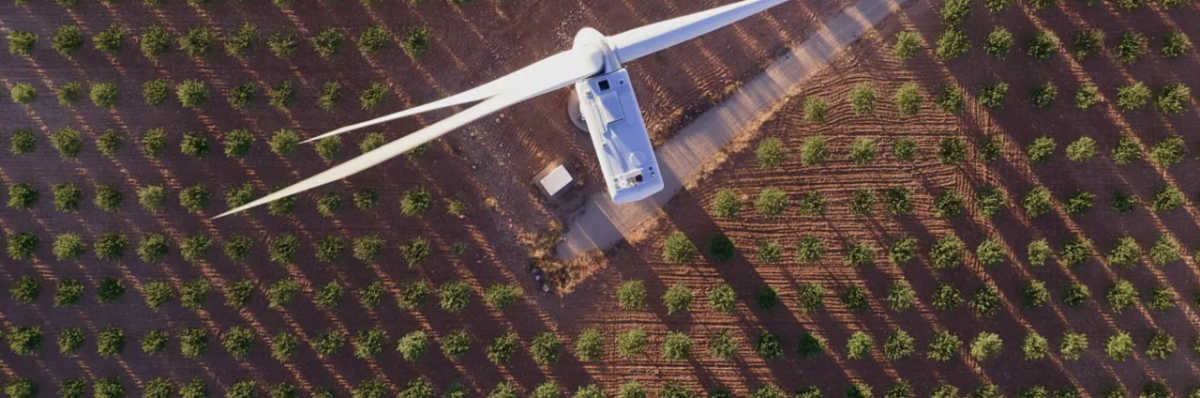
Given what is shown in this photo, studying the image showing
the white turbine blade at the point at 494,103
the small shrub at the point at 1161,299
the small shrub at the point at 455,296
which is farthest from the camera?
the small shrub at the point at 1161,299

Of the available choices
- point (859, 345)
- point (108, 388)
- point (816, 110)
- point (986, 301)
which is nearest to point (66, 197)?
point (108, 388)

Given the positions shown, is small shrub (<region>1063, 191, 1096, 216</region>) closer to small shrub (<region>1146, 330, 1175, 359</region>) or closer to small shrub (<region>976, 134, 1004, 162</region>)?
small shrub (<region>976, 134, 1004, 162</region>)

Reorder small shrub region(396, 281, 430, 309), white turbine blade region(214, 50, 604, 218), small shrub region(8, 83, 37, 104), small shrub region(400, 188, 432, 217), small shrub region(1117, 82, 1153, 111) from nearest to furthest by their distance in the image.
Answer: white turbine blade region(214, 50, 604, 218)
small shrub region(8, 83, 37, 104)
small shrub region(1117, 82, 1153, 111)
small shrub region(400, 188, 432, 217)
small shrub region(396, 281, 430, 309)

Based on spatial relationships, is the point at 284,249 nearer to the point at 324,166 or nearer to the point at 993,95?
the point at 324,166

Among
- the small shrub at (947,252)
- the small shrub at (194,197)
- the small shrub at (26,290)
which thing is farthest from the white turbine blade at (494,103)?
the small shrub at (947,252)

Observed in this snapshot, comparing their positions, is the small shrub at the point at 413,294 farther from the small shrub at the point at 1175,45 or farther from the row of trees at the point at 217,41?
the small shrub at the point at 1175,45

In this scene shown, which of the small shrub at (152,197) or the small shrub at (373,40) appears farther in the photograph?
the small shrub at (373,40)

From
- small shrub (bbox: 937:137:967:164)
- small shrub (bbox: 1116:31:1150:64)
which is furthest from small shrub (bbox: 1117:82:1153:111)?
small shrub (bbox: 937:137:967:164)
